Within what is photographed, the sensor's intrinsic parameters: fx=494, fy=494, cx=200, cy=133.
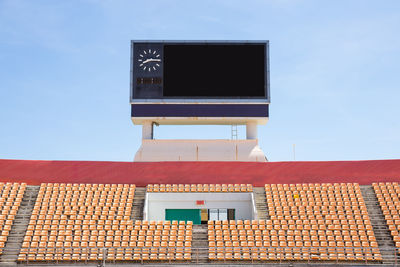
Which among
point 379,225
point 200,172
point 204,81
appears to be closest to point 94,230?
point 200,172

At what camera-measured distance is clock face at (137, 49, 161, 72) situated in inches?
1369

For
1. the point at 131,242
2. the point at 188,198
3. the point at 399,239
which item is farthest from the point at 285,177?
the point at 131,242

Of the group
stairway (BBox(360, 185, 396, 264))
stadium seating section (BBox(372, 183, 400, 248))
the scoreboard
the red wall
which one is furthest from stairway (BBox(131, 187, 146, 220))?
stadium seating section (BBox(372, 183, 400, 248))

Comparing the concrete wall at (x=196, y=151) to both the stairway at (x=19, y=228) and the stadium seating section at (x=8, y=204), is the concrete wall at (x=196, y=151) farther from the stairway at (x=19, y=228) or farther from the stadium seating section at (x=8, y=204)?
the stadium seating section at (x=8, y=204)

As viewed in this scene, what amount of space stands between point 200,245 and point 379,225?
10.1 meters

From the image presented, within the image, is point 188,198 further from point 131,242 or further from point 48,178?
point 48,178

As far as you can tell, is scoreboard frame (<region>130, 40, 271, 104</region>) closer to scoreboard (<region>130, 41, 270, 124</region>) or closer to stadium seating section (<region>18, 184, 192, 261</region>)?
scoreboard (<region>130, 41, 270, 124</region>)

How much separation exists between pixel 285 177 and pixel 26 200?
1617 centimetres

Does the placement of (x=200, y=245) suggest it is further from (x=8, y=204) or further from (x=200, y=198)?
(x=8, y=204)

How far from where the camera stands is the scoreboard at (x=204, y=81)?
34406 millimetres

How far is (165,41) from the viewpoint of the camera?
3494cm

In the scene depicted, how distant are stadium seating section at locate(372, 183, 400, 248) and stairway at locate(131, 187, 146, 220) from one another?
1381 cm

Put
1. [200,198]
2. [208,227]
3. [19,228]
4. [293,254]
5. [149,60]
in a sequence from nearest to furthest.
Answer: [293,254]
[208,227]
[19,228]
[200,198]
[149,60]

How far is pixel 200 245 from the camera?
2541cm
